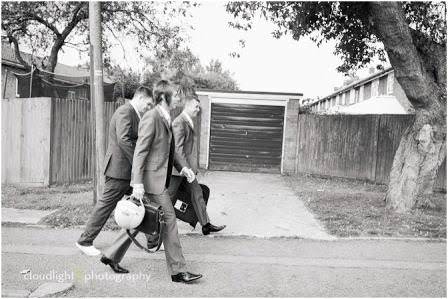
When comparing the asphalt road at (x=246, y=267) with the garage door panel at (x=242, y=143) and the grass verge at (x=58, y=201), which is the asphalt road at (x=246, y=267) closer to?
the grass verge at (x=58, y=201)

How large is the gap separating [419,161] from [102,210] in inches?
214

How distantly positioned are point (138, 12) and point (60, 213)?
1226cm

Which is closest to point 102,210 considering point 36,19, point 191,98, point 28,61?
point 191,98

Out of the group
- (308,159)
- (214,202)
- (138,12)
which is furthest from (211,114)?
(214,202)

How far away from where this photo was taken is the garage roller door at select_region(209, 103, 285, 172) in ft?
48.1

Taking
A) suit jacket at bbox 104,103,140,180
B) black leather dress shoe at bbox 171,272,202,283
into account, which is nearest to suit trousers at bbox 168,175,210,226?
suit jacket at bbox 104,103,140,180

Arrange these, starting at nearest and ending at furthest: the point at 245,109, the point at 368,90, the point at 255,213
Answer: the point at 255,213
the point at 245,109
the point at 368,90

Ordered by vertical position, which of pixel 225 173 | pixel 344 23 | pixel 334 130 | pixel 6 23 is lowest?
pixel 225 173

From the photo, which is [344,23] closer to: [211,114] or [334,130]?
[334,130]

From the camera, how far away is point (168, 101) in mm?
4348

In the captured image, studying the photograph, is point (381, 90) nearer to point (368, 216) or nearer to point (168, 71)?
point (168, 71)

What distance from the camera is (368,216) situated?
23.5ft

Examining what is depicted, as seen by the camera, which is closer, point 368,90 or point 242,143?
point 242,143

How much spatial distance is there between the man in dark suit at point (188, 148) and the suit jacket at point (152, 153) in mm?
899
